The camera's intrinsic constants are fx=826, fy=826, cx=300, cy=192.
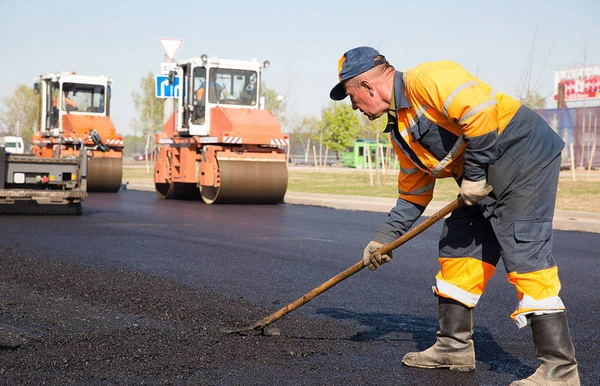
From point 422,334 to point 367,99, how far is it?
64.2 inches

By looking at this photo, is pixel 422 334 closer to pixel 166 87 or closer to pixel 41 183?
pixel 41 183

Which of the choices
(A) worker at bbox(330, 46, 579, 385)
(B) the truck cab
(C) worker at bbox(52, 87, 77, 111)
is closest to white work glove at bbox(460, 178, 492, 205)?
(A) worker at bbox(330, 46, 579, 385)

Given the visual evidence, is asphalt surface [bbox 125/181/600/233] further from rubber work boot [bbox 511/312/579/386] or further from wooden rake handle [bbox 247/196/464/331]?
rubber work boot [bbox 511/312/579/386]

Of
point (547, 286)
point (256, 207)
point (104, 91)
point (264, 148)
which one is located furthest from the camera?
point (104, 91)

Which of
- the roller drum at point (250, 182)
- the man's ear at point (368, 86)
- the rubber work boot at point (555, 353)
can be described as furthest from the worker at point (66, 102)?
the rubber work boot at point (555, 353)

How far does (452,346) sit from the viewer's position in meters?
4.00

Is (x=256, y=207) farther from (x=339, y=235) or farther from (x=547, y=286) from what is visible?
(x=547, y=286)

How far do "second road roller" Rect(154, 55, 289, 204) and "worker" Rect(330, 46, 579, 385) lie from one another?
1170 cm

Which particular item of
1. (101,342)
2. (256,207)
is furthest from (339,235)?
(101,342)

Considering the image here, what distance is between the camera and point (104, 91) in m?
20.5

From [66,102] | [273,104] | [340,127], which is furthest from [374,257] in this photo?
[340,127]

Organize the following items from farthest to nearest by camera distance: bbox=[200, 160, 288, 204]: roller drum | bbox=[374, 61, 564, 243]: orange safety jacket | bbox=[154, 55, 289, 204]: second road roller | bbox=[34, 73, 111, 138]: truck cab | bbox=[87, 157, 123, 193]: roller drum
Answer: bbox=[34, 73, 111, 138]: truck cab → bbox=[87, 157, 123, 193]: roller drum → bbox=[154, 55, 289, 204]: second road roller → bbox=[200, 160, 288, 204]: roller drum → bbox=[374, 61, 564, 243]: orange safety jacket

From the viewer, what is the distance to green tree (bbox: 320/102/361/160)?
2226 inches

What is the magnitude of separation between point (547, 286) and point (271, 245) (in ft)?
18.9
